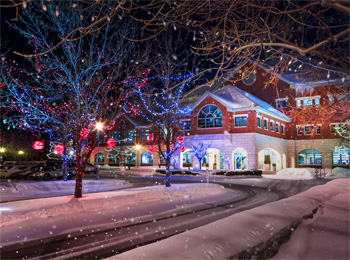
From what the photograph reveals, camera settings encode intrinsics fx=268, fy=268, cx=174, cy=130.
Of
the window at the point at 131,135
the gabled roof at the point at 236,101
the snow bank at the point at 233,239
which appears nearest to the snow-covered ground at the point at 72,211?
the snow bank at the point at 233,239

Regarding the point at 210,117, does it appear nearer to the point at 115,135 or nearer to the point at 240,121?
the point at 240,121

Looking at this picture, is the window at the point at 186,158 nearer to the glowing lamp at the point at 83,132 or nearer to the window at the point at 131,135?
the window at the point at 131,135

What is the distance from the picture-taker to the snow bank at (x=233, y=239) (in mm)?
3652

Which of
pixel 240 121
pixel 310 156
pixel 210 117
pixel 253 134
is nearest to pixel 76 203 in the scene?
pixel 253 134

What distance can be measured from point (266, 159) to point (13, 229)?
33.9 metres

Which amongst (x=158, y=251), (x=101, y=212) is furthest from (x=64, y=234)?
(x=158, y=251)

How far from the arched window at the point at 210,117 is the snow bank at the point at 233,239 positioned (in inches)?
1113

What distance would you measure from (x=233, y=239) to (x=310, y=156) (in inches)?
1612

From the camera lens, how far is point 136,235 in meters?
7.60

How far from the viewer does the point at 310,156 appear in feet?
132

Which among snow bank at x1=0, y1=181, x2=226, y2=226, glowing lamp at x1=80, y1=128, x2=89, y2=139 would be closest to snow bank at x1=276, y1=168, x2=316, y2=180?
snow bank at x1=0, y1=181, x2=226, y2=226

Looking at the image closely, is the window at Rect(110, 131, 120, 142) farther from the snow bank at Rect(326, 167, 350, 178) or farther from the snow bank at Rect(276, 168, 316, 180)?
the snow bank at Rect(326, 167, 350, 178)

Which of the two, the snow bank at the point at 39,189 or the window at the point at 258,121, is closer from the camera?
the snow bank at the point at 39,189

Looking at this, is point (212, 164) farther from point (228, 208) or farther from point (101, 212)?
point (101, 212)
